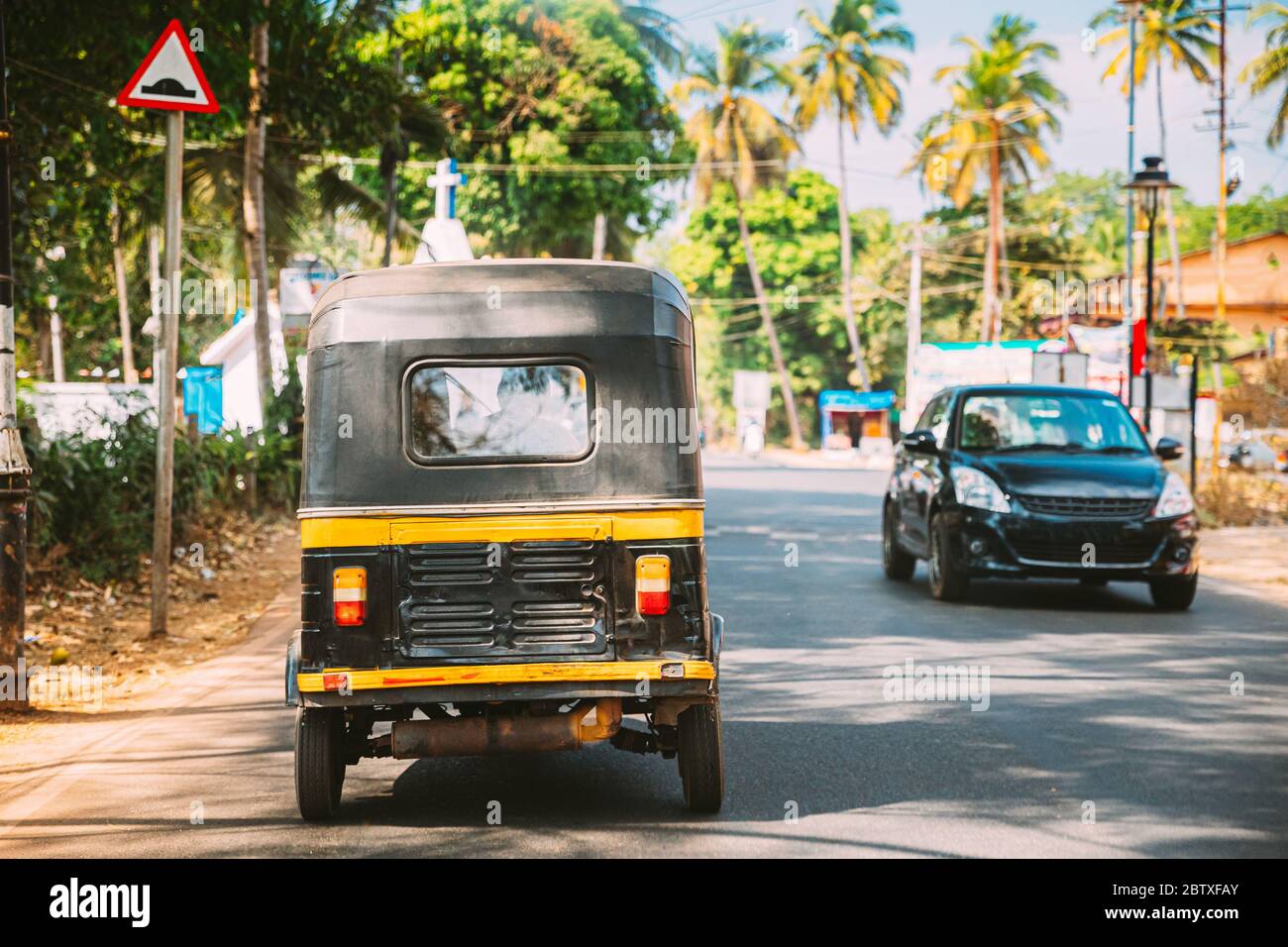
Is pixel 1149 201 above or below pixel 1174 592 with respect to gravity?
above

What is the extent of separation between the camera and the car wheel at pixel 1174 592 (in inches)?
514

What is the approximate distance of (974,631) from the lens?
11750 mm

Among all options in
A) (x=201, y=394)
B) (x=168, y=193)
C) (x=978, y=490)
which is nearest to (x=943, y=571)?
(x=978, y=490)

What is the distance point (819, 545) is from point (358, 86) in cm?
721

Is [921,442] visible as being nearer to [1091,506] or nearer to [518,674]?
[1091,506]

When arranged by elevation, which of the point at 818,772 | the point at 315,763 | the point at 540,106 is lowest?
the point at 818,772

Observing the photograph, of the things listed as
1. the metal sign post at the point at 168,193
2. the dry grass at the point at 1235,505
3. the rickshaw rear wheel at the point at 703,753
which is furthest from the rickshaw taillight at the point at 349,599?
the dry grass at the point at 1235,505

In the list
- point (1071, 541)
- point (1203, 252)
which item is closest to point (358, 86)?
point (1071, 541)

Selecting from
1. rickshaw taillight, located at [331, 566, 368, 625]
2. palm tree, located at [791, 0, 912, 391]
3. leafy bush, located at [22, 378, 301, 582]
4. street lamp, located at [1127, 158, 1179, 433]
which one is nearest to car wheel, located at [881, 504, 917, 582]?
leafy bush, located at [22, 378, 301, 582]

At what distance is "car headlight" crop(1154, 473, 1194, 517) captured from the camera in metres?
12.9

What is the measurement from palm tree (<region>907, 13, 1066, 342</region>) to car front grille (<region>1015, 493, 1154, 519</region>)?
42.0m

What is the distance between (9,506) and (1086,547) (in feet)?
26.0

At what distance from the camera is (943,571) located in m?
13.4

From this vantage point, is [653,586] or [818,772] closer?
[653,586]
